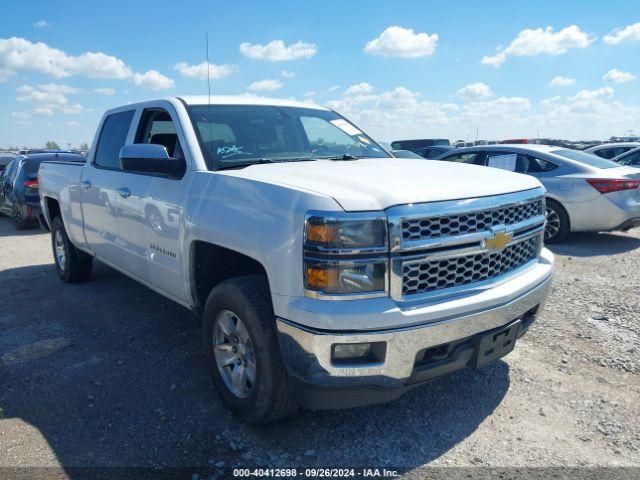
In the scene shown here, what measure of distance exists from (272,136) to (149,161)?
99cm

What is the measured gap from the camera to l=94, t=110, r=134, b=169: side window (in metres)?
4.54

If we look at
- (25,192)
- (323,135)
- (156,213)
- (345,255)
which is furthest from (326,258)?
(25,192)

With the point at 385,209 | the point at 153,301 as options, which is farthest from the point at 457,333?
the point at 153,301

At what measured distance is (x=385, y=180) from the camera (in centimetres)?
273

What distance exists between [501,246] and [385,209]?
80 cm

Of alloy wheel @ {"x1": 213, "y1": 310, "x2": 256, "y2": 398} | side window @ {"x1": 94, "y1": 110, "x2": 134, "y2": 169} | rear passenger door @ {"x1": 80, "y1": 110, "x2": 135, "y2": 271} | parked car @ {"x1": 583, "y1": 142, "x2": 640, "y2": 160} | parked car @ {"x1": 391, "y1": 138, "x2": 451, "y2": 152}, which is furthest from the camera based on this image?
parked car @ {"x1": 391, "y1": 138, "x2": 451, "y2": 152}

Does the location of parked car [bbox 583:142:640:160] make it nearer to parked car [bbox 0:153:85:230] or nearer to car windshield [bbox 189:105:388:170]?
car windshield [bbox 189:105:388:170]

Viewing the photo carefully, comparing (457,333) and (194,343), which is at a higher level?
(457,333)

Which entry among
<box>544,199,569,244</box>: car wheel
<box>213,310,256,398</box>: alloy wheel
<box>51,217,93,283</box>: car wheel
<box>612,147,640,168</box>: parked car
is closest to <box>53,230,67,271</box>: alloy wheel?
<box>51,217,93,283</box>: car wheel

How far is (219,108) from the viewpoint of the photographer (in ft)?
12.5

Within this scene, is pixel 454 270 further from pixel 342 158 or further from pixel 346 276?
pixel 342 158

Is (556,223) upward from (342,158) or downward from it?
downward

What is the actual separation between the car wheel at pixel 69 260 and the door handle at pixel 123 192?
83.6 inches

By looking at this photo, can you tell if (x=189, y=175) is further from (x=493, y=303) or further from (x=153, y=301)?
(x=153, y=301)
